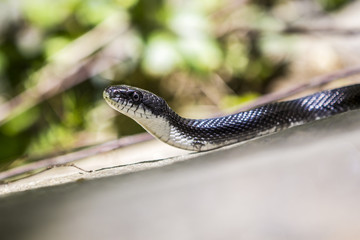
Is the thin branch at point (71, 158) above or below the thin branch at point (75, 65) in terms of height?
below

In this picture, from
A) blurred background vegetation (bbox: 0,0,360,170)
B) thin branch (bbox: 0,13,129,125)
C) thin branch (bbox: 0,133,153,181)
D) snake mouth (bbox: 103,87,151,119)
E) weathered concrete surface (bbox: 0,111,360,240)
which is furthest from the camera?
thin branch (bbox: 0,13,129,125)

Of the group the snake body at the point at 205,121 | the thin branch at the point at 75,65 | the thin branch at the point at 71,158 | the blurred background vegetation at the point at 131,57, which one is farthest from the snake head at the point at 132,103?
the thin branch at the point at 75,65

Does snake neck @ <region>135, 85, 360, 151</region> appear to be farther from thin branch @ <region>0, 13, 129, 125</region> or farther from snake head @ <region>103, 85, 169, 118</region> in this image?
thin branch @ <region>0, 13, 129, 125</region>

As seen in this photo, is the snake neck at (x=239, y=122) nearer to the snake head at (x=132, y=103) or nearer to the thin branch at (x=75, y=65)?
the snake head at (x=132, y=103)

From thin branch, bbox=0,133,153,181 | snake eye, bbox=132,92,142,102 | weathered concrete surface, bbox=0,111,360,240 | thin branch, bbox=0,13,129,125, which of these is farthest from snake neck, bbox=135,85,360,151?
thin branch, bbox=0,13,129,125

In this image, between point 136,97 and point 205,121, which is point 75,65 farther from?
point 205,121

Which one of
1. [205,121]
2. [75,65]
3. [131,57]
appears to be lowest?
[205,121]

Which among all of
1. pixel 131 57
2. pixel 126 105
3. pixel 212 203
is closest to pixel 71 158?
pixel 126 105
